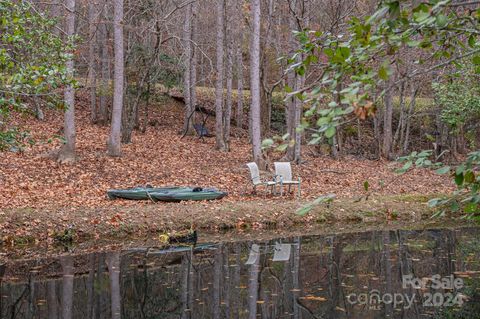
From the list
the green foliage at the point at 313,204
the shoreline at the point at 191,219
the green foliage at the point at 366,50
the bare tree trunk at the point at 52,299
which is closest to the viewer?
the green foliage at the point at 366,50

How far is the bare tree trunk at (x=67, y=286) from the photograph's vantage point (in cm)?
692

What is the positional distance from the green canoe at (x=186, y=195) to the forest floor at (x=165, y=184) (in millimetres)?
270

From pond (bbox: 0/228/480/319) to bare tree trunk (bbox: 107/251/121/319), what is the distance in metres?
0.01

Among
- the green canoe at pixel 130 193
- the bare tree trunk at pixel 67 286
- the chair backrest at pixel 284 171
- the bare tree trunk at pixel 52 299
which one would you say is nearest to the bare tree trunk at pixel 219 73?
the chair backrest at pixel 284 171

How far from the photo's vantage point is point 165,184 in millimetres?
15820

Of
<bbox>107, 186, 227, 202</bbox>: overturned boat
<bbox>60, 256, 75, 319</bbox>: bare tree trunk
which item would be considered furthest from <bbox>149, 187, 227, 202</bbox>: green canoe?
<bbox>60, 256, 75, 319</bbox>: bare tree trunk

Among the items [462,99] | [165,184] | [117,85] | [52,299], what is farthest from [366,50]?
[462,99]

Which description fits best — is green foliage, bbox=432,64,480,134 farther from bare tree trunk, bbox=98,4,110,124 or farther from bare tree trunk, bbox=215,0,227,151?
bare tree trunk, bbox=98,4,110,124

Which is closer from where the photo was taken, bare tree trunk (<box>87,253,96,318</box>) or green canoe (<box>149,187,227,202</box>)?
bare tree trunk (<box>87,253,96,318</box>)

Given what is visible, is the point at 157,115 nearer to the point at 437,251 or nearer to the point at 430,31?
the point at 437,251

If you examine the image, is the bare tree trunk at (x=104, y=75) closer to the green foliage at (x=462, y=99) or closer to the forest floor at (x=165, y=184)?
the forest floor at (x=165, y=184)

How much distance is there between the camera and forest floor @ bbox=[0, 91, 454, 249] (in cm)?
1159

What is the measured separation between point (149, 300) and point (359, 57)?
18.3 feet

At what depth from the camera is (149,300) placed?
7449mm
